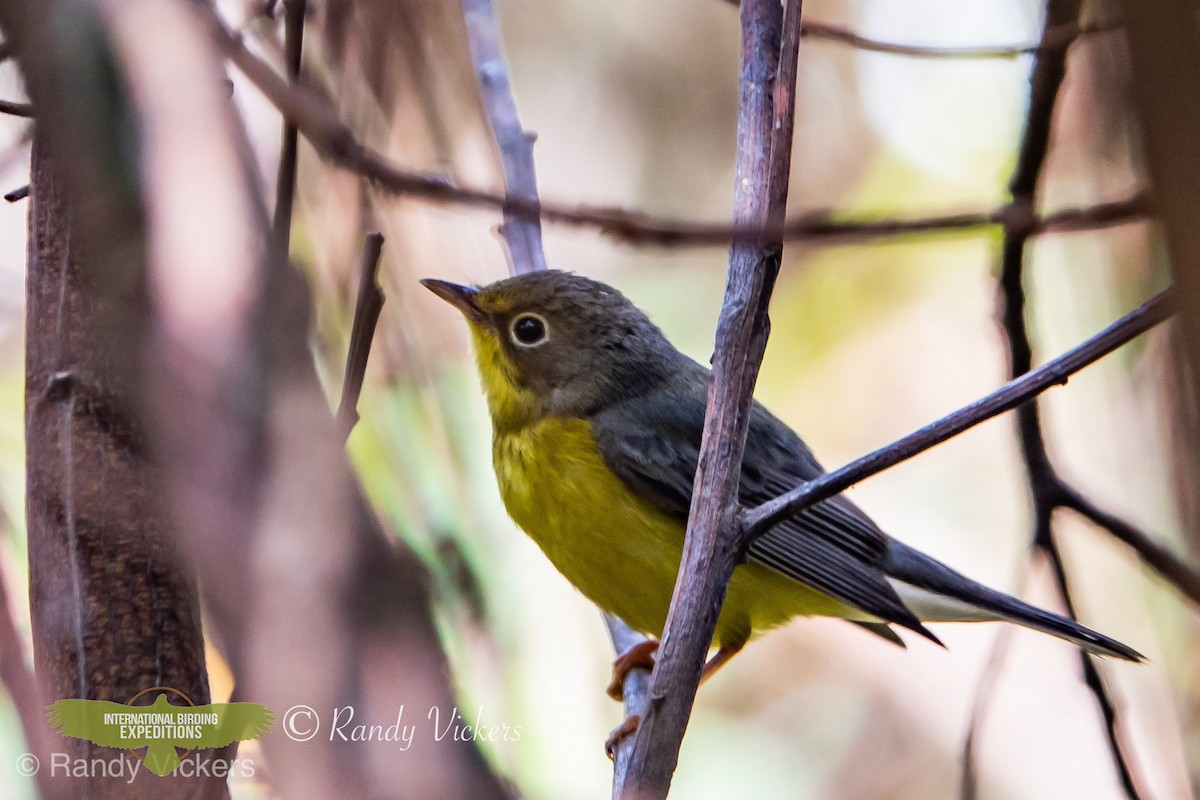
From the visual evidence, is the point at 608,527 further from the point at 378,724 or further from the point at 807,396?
the point at 807,396

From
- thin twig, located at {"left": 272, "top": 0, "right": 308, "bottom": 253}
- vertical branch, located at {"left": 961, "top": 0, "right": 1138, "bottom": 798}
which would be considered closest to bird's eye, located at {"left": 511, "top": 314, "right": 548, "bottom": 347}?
vertical branch, located at {"left": 961, "top": 0, "right": 1138, "bottom": 798}

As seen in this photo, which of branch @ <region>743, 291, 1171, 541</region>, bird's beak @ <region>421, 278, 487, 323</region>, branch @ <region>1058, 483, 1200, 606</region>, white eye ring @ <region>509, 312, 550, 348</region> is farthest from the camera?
white eye ring @ <region>509, 312, 550, 348</region>

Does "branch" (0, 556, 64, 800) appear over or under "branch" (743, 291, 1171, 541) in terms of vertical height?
under

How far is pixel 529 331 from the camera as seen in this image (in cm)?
461

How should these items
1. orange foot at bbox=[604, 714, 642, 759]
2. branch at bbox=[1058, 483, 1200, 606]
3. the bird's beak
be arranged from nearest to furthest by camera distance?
branch at bbox=[1058, 483, 1200, 606] < orange foot at bbox=[604, 714, 642, 759] < the bird's beak

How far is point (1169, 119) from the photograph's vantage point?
47.6 inches

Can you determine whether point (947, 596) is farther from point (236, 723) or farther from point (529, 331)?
point (236, 723)

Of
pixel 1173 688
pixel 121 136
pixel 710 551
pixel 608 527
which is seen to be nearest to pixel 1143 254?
pixel 1173 688

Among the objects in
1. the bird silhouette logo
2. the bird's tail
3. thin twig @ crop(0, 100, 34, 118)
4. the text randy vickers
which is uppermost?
thin twig @ crop(0, 100, 34, 118)

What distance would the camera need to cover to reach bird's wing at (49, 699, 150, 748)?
2252mm

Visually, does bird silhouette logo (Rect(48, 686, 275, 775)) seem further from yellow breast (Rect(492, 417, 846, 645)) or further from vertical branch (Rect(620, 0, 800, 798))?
yellow breast (Rect(492, 417, 846, 645))

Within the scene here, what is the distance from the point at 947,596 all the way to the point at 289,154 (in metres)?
3.33

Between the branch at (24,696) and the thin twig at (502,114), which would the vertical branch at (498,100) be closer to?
the thin twig at (502,114)

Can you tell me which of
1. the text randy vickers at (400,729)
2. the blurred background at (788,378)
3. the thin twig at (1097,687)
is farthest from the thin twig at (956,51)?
the text randy vickers at (400,729)
